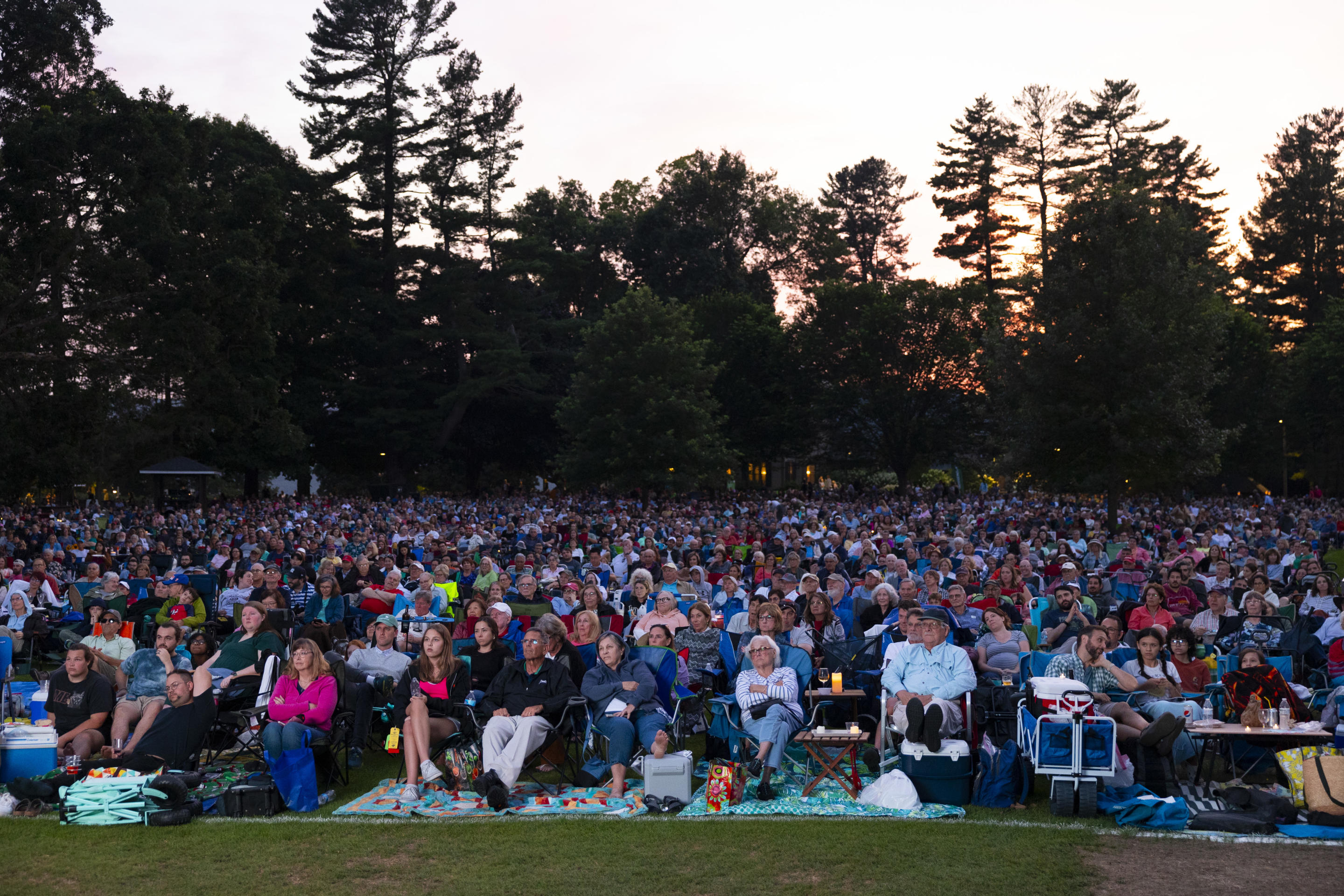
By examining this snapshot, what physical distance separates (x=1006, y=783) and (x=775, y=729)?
4.66 feet

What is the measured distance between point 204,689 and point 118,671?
151cm

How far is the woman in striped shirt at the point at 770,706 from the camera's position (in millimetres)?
7238

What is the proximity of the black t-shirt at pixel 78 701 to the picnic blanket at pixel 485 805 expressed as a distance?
2.12m

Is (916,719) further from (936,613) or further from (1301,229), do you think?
(1301,229)

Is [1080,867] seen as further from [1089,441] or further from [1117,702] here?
[1089,441]

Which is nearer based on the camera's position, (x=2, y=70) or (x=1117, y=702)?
(x=1117, y=702)

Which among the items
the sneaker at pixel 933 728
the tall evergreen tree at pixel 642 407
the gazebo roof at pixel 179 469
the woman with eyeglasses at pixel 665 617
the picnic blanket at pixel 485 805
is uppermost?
the tall evergreen tree at pixel 642 407

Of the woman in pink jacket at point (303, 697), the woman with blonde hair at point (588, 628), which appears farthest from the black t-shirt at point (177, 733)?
the woman with blonde hair at point (588, 628)

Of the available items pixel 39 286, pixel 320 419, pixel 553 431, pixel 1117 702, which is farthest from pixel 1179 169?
pixel 1117 702

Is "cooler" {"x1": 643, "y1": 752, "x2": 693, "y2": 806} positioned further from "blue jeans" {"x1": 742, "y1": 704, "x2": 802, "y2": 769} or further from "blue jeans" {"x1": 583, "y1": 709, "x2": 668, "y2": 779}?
"blue jeans" {"x1": 742, "y1": 704, "x2": 802, "y2": 769}

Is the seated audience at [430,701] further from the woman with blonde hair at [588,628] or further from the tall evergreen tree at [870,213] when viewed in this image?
the tall evergreen tree at [870,213]

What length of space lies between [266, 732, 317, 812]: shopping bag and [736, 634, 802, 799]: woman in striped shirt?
2.69 m

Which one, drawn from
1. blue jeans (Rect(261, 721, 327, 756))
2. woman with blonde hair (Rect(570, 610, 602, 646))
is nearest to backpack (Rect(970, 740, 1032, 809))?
woman with blonde hair (Rect(570, 610, 602, 646))

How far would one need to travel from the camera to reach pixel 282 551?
711 inches
